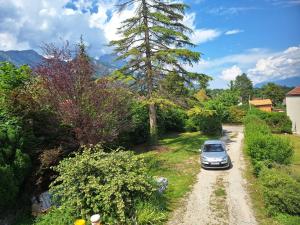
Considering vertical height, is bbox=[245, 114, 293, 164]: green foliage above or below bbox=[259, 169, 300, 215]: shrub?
above

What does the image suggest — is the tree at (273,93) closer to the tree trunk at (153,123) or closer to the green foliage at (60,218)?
the tree trunk at (153,123)

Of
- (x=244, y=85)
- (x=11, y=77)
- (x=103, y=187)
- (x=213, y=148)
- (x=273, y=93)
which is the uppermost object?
(x=244, y=85)

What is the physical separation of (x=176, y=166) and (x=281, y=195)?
327 inches

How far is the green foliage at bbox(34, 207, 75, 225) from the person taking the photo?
31.3 feet

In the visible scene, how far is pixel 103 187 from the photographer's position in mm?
9414

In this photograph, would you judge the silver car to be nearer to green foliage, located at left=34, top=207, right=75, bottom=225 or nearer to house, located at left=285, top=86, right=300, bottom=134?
green foliage, located at left=34, top=207, right=75, bottom=225

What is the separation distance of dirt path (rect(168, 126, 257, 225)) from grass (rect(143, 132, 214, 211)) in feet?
1.57

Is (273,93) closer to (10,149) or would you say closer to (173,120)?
(173,120)

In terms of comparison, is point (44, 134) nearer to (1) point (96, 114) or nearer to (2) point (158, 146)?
(1) point (96, 114)

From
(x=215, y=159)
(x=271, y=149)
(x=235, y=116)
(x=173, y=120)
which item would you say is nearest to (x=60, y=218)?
(x=215, y=159)

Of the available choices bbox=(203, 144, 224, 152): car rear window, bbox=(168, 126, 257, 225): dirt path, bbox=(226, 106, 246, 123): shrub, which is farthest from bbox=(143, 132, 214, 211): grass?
bbox=(226, 106, 246, 123): shrub

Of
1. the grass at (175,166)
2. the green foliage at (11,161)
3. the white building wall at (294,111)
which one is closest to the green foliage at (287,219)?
the grass at (175,166)

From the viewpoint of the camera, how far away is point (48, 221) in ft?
32.3

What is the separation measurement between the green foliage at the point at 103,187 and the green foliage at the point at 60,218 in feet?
0.70
